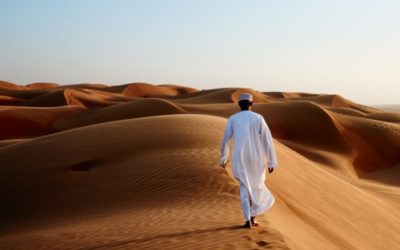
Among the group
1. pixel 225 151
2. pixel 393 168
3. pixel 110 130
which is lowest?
pixel 393 168

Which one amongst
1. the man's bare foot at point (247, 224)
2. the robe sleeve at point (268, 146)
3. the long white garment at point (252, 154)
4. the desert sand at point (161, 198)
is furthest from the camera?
the desert sand at point (161, 198)

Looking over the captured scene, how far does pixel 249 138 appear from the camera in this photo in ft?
23.0

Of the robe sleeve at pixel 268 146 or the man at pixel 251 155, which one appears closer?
the man at pixel 251 155

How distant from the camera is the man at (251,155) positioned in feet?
22.5

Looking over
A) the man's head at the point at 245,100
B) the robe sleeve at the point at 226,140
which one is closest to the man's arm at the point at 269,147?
the man's head at the point at 245,100

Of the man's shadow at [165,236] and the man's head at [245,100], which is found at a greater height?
the man's head at [245,100]

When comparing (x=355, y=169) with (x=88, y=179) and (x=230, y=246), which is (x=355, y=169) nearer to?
(x=88, y=179)

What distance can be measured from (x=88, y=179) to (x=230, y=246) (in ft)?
20.8

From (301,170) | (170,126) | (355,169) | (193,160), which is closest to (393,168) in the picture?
(355,169)

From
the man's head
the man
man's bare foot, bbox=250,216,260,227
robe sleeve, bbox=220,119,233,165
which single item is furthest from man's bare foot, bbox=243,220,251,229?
the man's head

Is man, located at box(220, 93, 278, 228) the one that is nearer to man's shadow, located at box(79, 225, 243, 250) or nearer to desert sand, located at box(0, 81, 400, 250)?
man's shadow, located at box(79, 225, 243, 250)

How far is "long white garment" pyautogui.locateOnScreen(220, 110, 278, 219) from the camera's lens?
6.87m

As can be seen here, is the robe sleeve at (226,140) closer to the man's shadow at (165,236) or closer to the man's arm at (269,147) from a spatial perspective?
the man's arm at (269,147)

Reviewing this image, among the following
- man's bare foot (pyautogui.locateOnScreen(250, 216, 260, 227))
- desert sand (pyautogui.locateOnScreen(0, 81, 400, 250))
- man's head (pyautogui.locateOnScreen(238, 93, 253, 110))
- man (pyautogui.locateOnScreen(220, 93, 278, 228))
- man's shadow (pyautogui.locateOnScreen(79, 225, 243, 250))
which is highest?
man's head (pyautogui.locateOnScreen(238, 93, 253, 110))
